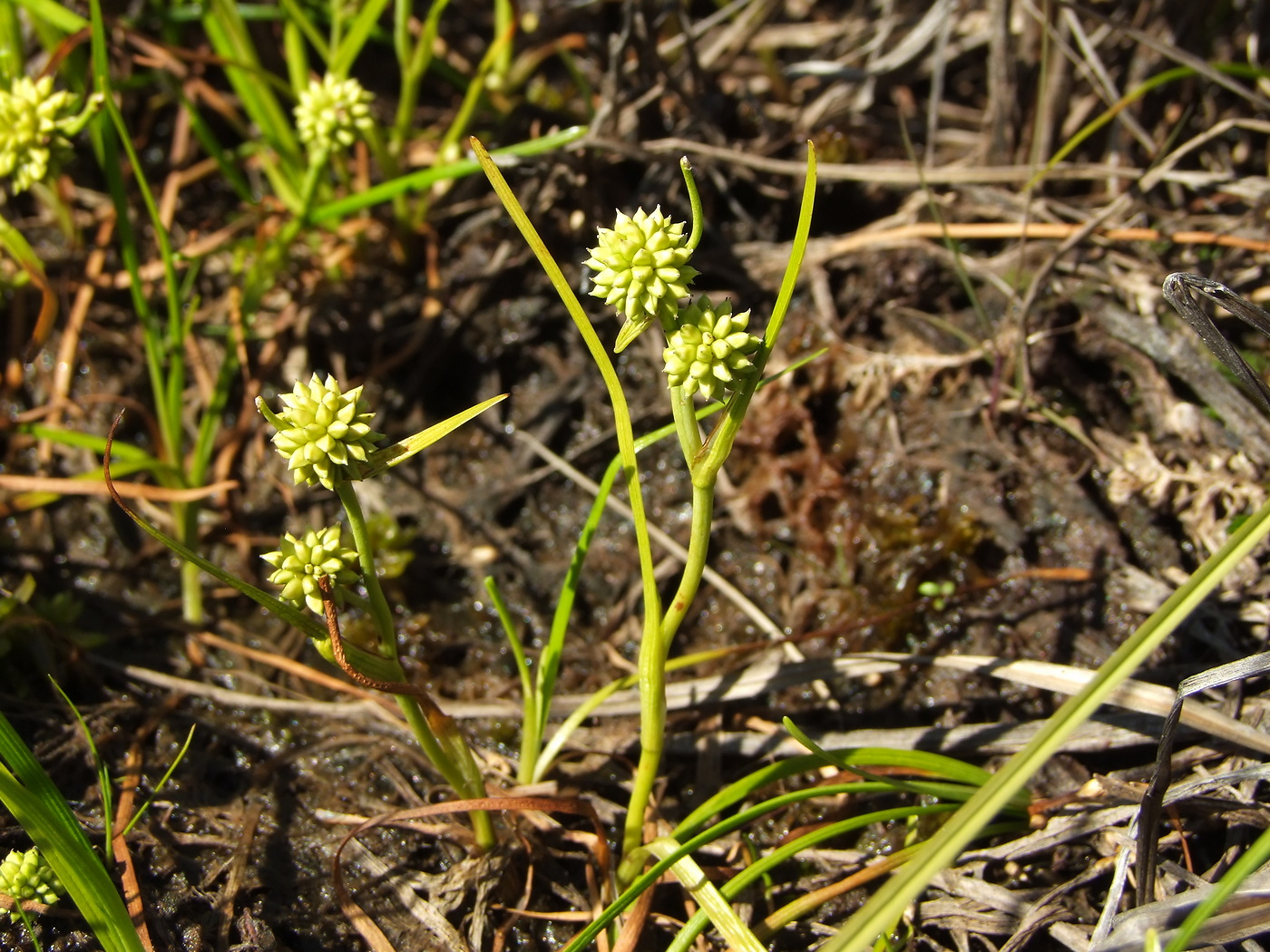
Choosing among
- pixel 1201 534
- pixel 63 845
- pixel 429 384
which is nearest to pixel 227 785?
pixel 63 845

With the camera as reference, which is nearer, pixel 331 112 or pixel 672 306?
pixel 672 306

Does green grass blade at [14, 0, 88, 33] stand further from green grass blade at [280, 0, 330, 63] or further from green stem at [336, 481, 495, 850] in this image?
green stem at [336, 481, 495, 850]

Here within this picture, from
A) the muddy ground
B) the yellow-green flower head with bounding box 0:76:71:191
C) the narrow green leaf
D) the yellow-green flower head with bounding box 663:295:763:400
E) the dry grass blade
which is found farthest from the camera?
the yellow-green flower head with bounding box 0:76:71:191

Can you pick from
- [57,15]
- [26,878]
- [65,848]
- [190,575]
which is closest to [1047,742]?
[65,848]

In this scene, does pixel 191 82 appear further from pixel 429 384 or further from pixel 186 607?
pixel 186 607

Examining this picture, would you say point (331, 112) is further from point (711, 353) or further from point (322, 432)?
point (711, 353)

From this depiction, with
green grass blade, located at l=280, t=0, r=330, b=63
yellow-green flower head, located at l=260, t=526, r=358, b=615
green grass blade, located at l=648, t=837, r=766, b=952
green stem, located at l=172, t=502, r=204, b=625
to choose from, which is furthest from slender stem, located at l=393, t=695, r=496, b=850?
green grass blade, located at l=280, t=0, r=330, b=63
